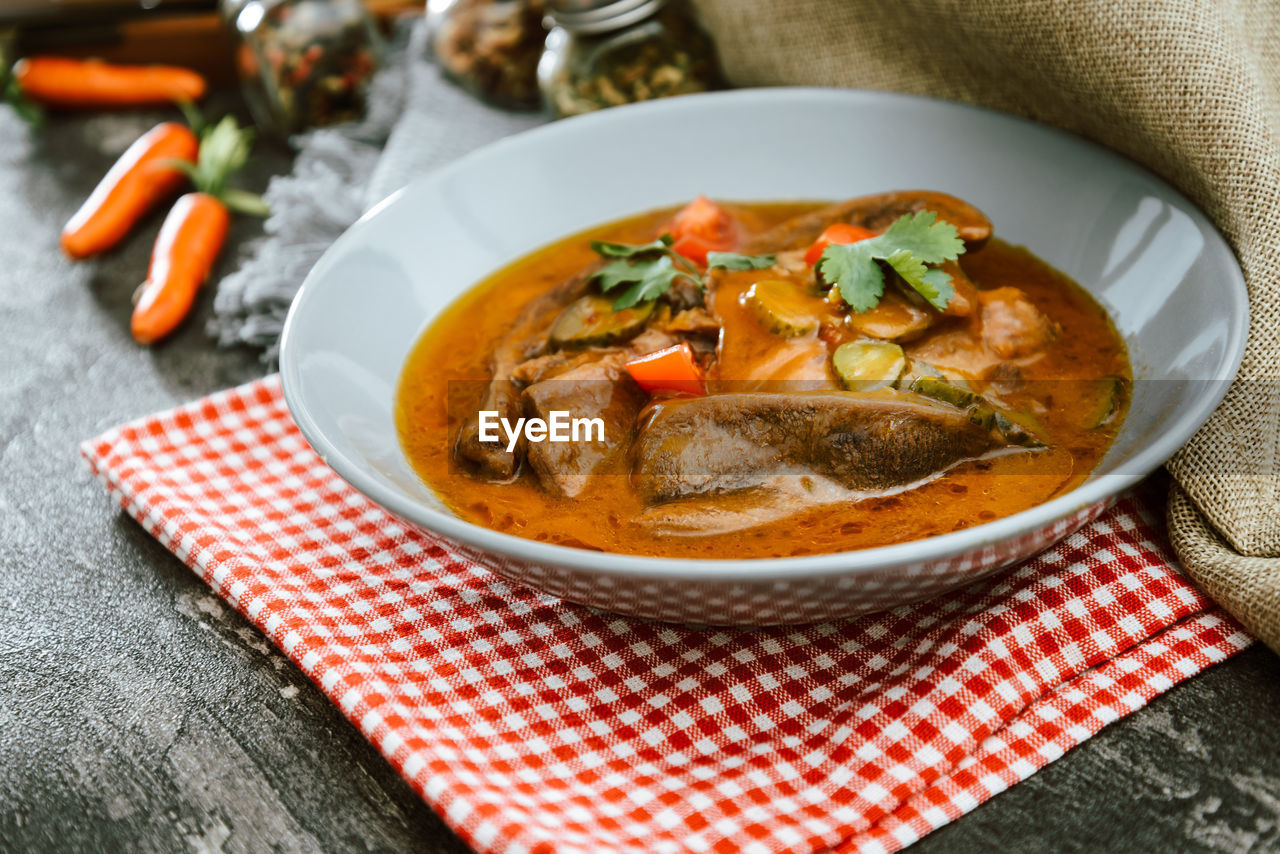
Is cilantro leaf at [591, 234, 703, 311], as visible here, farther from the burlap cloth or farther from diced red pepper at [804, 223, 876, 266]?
the burlap cloth

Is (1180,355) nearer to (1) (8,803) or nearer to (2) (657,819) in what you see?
(2) (657,819)

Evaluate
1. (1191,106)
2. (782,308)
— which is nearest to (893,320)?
(782,308)

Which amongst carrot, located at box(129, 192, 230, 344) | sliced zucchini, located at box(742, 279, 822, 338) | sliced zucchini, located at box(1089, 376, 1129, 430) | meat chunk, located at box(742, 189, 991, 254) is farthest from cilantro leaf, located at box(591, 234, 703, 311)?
carrot, located at box(129, 192, 230, 344)

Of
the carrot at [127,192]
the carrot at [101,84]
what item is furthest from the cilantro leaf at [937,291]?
the carrot at [101,84]

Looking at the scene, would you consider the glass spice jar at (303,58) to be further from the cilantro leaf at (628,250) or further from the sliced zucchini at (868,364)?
the sliced zucchini at (868,364)

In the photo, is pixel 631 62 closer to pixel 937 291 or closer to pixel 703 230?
pixel 703 230
